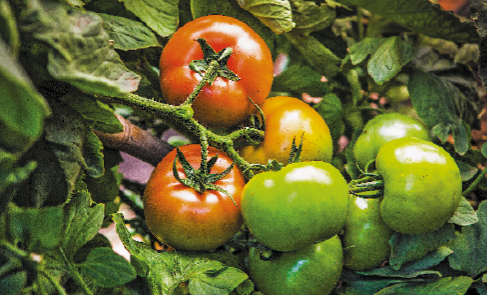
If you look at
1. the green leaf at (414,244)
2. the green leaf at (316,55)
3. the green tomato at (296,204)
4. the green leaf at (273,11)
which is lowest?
the green leaf at (414,244)

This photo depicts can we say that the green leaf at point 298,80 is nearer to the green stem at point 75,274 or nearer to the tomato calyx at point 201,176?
the tomato calyx at point 201,176

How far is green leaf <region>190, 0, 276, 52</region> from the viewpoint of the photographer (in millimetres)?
620

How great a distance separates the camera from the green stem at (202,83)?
48 centimetres

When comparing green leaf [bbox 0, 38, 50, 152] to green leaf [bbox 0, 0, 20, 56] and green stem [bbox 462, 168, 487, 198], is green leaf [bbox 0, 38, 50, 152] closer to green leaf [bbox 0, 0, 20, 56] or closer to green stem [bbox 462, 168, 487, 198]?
green leaf [bbox 0, 0, 20, 56]

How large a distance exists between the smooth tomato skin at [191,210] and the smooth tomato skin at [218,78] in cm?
8

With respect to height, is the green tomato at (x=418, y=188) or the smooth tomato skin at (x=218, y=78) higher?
the smooth tomato skin at (x=218, y=78)

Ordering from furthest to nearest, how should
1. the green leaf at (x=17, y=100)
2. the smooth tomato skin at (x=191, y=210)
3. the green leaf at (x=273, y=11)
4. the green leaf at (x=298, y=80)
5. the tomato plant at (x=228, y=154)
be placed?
the green leaf at (x=298, y=80) → the green leaf at (x=273, y=11) → the smooth tomato skin at (x=191, y=210) → the tomato plant at (x=228, y=154) → the green leaf at (x=17, y=100)

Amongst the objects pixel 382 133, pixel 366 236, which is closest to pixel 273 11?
pixel 382 133

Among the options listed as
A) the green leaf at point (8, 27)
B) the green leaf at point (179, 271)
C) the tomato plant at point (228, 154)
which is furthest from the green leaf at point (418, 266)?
the green leaf at point (8, 27)

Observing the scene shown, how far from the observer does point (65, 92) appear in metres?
0.43

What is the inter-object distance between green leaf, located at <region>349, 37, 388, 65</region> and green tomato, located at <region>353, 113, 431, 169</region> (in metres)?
0.12

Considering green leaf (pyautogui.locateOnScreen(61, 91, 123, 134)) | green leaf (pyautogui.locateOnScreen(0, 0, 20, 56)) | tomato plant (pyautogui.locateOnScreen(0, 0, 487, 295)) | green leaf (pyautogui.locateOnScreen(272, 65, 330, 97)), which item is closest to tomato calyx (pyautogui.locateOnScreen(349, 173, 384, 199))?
tomato plant (pyautogui.locateOnScreen(0, 0, 487, 295))

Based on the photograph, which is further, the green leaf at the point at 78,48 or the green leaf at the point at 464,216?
the green leaf at the point at 464,216

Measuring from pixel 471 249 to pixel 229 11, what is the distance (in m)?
0.59
